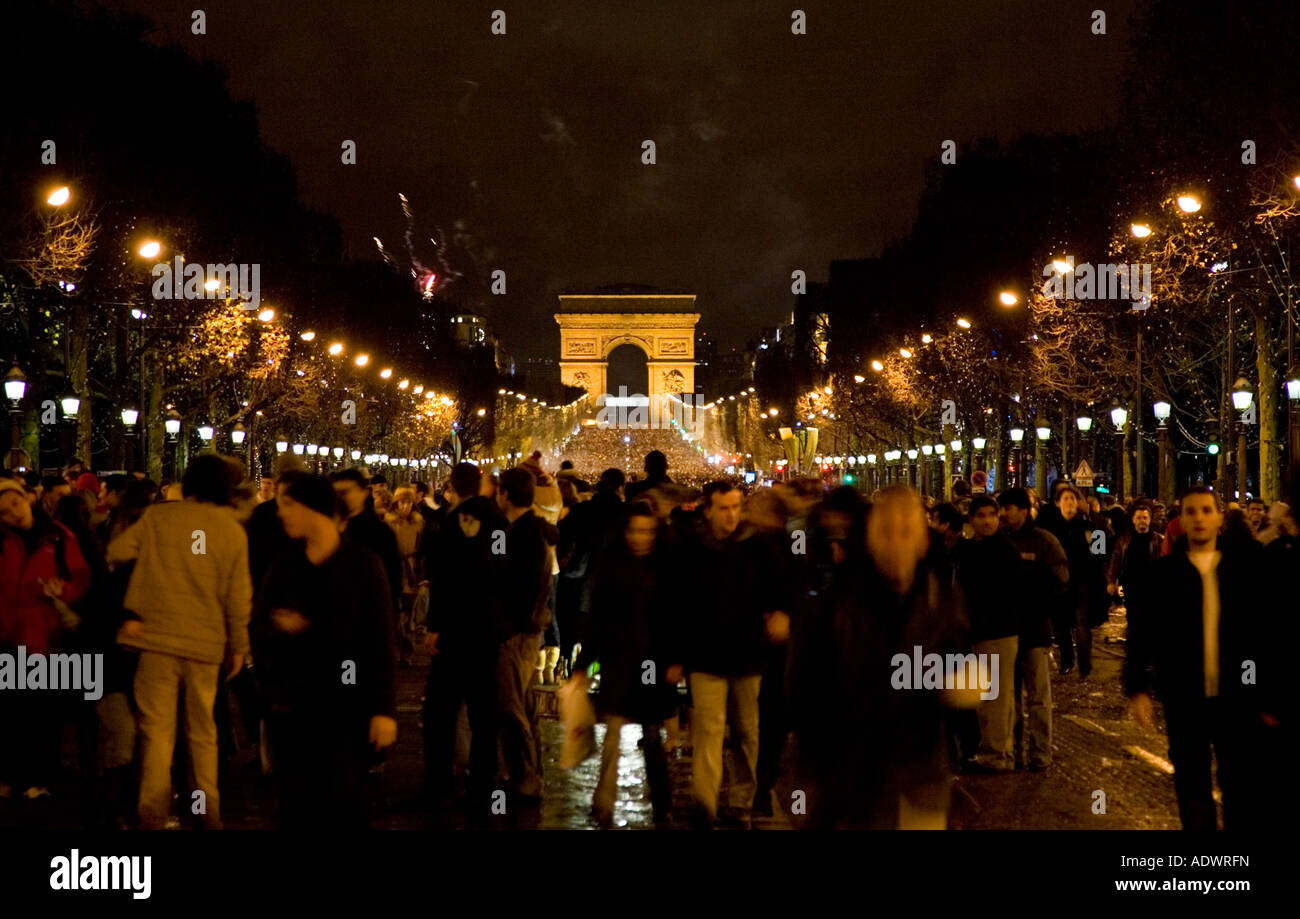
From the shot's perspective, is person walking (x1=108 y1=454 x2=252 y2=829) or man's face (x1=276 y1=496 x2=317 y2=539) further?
person walking (x1=108 y1=454 x2=252 y2=829)

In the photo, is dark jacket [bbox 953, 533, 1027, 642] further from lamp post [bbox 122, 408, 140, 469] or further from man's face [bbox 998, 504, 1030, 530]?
lamp post [bbox 122, 408, 140, 469]

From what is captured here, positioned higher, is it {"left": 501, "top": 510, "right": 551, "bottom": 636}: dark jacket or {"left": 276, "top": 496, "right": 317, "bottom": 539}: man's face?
{"left": 276, "top": 496, "right": 317, "bottom": 539}: man's face

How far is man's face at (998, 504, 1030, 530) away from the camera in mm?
12070

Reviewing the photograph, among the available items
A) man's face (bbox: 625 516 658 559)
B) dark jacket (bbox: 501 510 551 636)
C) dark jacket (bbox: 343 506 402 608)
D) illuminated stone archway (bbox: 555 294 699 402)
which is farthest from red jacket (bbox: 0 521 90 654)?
illuminated stone archway (bbox: 555 294 699 402)

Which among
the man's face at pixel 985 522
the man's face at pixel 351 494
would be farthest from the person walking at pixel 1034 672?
the man's face at pixel 351 494

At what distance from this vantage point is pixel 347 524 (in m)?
11.4

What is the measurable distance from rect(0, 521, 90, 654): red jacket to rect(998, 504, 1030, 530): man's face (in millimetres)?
6407

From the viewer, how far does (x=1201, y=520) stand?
7.67 meters

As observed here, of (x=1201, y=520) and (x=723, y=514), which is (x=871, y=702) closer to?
(x=1201, y=520)

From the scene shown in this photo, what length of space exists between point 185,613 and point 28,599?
2.14 meters

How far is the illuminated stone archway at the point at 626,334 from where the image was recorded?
529 ft

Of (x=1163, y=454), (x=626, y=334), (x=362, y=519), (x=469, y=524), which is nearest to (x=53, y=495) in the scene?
(x=362, y=519)

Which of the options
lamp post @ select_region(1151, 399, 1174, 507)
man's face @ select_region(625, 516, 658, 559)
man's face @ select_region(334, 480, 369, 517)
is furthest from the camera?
lamp post @ select_region(1151, 399, 1174, 507)
